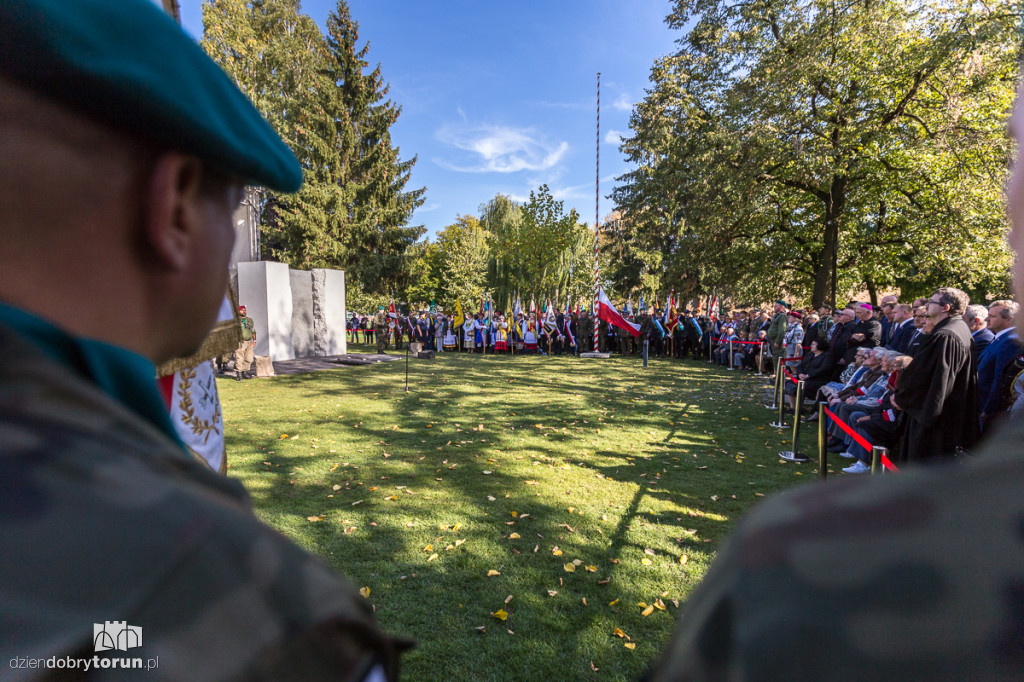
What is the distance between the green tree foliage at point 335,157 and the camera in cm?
3238

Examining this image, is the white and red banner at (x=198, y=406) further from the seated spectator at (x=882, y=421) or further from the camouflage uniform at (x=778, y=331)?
the camouflage uniform at (x=778, y=331)

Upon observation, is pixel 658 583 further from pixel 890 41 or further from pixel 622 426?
pixel 890 41

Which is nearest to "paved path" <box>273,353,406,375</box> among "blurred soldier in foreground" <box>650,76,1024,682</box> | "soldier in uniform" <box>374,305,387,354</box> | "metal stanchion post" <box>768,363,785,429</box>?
"soldier in uniform" <box>374,305,387,354</box>

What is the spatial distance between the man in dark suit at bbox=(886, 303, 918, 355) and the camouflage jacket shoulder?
32.1ft

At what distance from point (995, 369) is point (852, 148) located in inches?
636

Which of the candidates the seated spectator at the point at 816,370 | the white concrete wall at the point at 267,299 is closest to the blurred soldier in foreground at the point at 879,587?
the seated spectator at the point at 816,370

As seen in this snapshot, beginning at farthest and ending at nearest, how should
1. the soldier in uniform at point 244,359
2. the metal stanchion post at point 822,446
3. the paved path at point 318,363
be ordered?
the paved path at point 318,363
the soldier in uniform at point 244,359
the metal stanchion post at point 822,446

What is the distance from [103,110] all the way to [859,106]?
2470 cm

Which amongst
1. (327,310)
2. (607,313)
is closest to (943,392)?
(607,313)

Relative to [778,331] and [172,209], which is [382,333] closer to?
[778,331]

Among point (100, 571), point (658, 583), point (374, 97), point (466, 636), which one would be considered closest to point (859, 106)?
point (658, 583)

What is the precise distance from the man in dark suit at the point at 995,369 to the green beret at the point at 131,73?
7.79 meters

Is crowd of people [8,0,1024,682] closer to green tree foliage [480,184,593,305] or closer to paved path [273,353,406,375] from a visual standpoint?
paved path [273,353,406,375]

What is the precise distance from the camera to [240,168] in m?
0.77
